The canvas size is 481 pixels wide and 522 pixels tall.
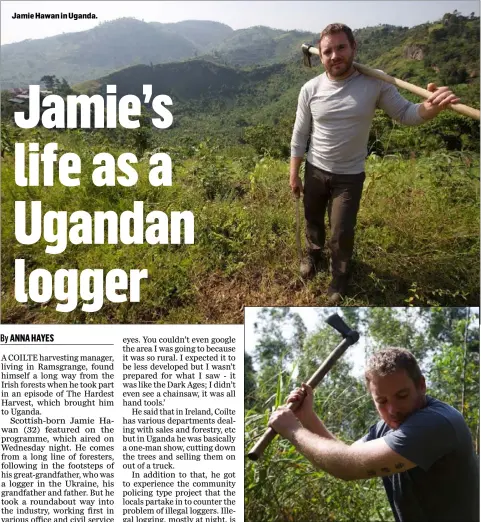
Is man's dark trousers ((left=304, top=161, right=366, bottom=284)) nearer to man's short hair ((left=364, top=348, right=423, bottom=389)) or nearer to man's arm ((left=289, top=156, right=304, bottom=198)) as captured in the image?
man's arm ((left=289, top=156, right=304, bottom=198))

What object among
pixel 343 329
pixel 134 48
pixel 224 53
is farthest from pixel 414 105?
pixel 134 48

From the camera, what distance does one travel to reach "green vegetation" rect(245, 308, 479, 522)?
234 cm

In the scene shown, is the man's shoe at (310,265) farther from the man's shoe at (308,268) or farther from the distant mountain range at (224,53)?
the distant mountain range at (224,53)

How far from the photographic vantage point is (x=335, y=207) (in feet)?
8.55

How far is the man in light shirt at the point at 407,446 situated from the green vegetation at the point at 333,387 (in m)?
0.66

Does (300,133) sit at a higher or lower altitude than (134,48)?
lower

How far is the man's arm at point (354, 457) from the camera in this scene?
5.03 ft

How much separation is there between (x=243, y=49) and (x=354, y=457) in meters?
8.00

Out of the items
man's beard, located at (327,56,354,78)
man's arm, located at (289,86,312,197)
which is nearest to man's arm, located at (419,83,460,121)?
man's beard, located at (327,56,354,78)

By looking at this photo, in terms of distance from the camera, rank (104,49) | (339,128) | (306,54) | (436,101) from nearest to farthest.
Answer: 1. (436,101)
2. (339,128)
3. (306,54)
4. (104,49)

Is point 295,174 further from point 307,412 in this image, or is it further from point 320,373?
point 307,412

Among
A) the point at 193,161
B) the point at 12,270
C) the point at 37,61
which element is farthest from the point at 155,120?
the point at 37,61

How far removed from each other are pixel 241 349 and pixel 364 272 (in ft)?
3.43

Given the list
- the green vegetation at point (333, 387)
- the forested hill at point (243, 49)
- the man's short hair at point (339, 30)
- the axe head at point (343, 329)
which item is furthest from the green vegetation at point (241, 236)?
the forested hill at point (243, 49)
